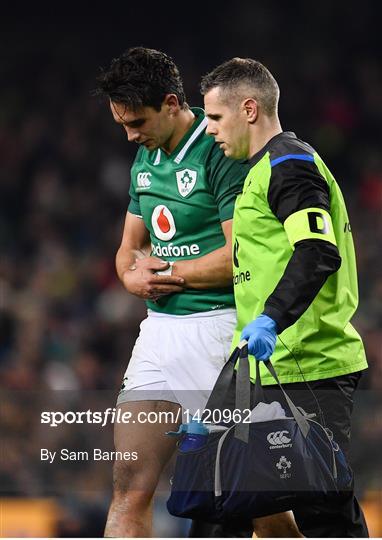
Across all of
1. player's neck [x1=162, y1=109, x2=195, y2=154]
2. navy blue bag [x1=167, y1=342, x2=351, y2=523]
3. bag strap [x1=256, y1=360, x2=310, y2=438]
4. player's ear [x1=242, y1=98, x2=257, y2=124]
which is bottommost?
navy blue bag [x1=167, y1=342, x2=351, y2=523]

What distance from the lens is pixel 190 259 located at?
168 inches

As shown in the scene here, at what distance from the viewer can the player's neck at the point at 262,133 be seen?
3885 mm

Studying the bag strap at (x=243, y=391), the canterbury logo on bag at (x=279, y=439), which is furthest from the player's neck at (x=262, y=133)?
the canterbury logo on bag at (x=279, y=439)

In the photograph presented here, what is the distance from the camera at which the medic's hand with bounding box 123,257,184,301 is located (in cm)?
428

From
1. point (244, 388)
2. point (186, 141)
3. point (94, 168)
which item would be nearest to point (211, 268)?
point (186, 141)

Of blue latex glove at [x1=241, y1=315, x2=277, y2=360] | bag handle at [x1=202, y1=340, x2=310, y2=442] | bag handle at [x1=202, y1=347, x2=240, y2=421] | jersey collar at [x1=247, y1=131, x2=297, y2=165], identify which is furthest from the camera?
jersey collar at [x1=247, y1=131, x2=297, y2=165]

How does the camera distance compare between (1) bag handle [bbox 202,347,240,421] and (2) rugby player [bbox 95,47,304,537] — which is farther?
(2) rugby player [bbox 95,47,304,537]

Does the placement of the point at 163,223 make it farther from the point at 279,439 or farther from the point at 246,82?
the point at 279,439

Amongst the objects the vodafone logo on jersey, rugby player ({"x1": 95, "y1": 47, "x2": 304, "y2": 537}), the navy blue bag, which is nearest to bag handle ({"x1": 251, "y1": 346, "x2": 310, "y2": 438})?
the navy blue bag

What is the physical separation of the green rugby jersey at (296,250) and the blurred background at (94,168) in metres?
2.80

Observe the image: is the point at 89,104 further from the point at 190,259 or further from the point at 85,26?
the point at 190,259

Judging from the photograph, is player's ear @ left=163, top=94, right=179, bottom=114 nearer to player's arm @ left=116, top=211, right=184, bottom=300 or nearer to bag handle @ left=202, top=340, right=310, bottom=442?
player's arm @ left=116, top=211, right=184, bottom=300

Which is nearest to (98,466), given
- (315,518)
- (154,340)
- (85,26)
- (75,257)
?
(154,340)

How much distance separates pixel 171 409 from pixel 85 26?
7373 millimetres
